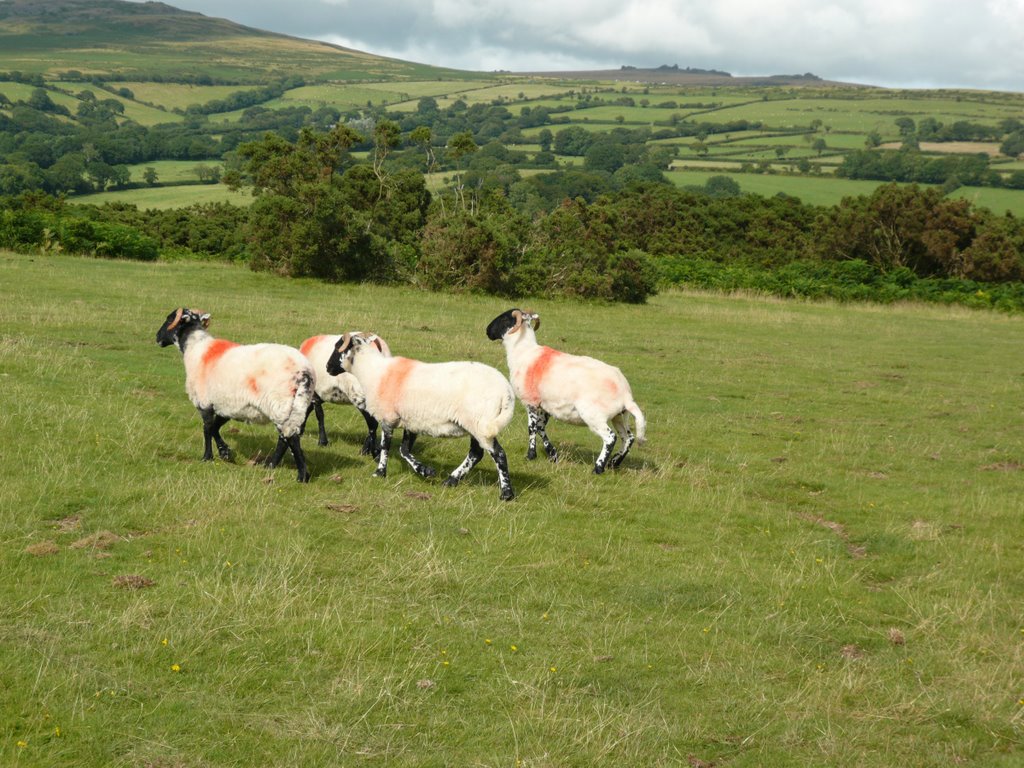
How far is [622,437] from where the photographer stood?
1445cm

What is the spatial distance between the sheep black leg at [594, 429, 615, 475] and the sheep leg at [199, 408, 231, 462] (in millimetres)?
5078

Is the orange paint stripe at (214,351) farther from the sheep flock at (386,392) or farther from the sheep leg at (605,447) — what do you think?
the sheep leg at (605,447)

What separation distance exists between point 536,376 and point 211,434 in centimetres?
465

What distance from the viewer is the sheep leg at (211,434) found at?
12887mm

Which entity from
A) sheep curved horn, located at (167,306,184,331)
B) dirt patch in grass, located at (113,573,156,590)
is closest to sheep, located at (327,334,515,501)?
sheep curved horn, located at (167,306,184,331)

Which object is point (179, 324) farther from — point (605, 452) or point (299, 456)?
point (605, 452)

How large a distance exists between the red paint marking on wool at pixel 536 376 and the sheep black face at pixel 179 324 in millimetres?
4611

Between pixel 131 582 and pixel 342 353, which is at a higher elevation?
pixel 342 353

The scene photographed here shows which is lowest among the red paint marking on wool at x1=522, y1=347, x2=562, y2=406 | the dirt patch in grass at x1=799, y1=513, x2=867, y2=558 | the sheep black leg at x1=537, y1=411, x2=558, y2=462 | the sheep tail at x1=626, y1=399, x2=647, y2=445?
the dirt patch in grass at x1=799, y1=513, x2=867, y2=558

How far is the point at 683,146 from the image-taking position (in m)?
171

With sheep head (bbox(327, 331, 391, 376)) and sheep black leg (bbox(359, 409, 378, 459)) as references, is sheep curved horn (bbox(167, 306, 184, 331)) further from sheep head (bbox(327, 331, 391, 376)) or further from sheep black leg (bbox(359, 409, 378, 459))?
sheep black leg (bbox(359, 409, 378, 459))

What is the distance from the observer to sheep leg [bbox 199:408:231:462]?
12887 mm

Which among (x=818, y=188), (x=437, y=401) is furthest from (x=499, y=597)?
(x=818, y=188)

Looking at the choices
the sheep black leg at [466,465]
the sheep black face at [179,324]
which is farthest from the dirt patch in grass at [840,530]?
the sheep black face at [179,324]
